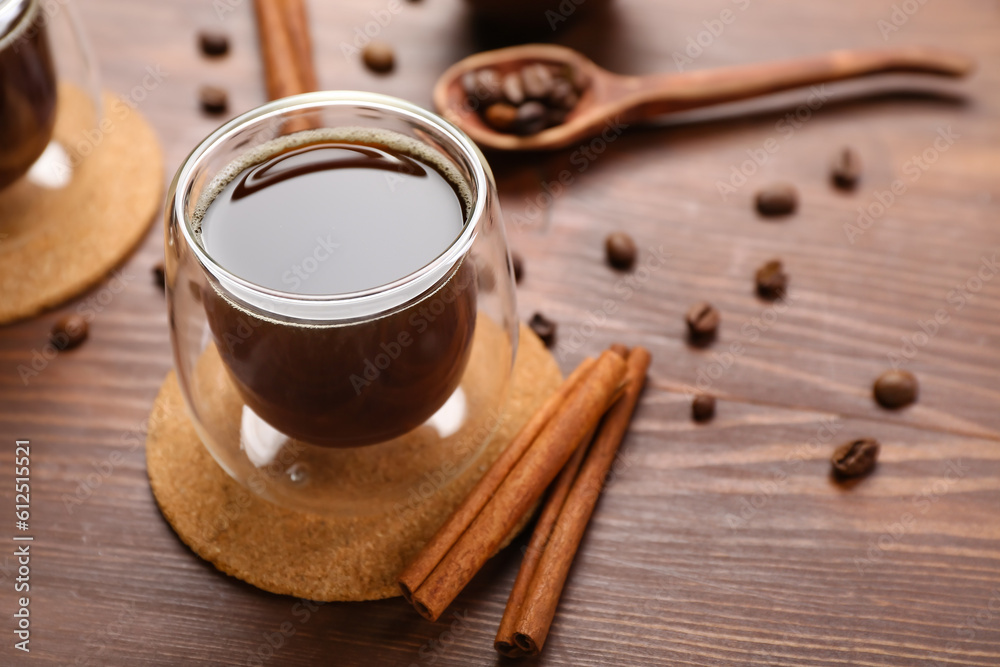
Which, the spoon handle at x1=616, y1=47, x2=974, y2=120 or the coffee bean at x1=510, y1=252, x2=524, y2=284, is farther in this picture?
the spoon handle at x1=616, y1=47, x2=974, y2=120

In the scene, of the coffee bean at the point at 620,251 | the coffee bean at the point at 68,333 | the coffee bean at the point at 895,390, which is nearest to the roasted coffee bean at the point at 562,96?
the coffee bean at the point at 620,251

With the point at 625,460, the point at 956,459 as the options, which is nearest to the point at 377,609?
the point at 625,460

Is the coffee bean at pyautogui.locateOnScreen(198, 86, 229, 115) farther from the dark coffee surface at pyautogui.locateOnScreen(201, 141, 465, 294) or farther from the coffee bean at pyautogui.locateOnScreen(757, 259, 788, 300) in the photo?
the coffee bean at pyautogui.locateOnScreen(757, 259, 788, 300)

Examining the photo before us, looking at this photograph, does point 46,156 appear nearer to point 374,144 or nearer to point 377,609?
point 374,144

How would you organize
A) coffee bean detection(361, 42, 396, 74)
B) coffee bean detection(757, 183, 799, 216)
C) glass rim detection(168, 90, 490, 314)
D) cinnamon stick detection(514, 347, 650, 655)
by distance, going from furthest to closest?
Answer: coffee bean detection(361, 42, 396, 74) < coffee bean detection(757, 183, 799, 216) < cinnamon stick detection(514, 347, 650, 655) < glass rim detection(168, 90, 490, 314)

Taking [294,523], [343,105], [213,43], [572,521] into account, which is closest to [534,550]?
[572,521]

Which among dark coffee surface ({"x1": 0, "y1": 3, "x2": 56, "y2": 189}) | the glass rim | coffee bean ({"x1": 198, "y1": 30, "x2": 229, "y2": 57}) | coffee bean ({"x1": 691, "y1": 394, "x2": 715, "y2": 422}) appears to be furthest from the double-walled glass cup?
Answer: coffee bean ({"x1": 198, "y1": 30, "x2": 229, "y2": 57})
